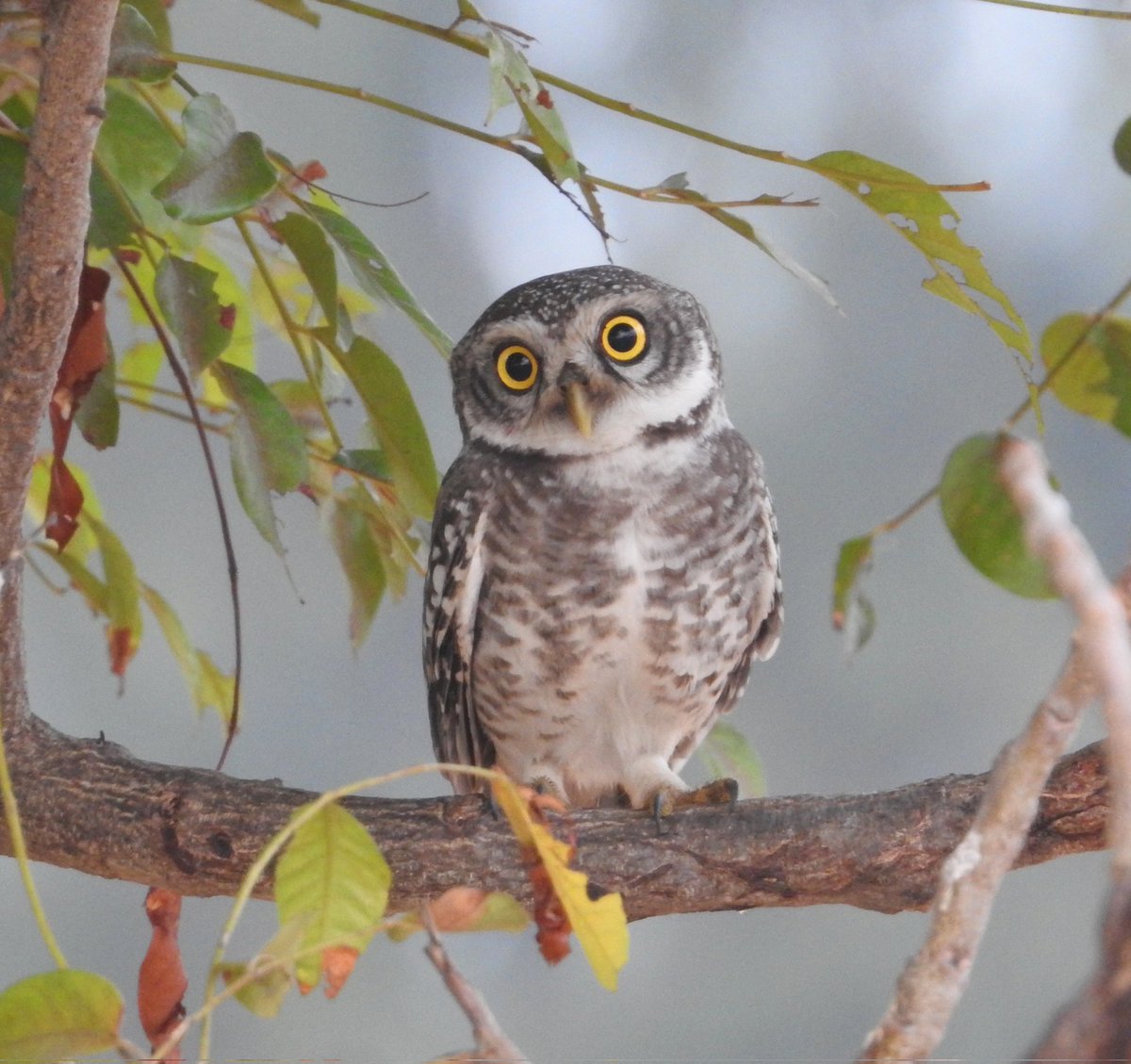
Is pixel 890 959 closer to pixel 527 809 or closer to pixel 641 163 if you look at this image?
pixel 641 163

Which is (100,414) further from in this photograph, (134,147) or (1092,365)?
(1092,365)

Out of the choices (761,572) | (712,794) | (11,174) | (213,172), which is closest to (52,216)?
(213,172)

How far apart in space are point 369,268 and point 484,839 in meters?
0.53

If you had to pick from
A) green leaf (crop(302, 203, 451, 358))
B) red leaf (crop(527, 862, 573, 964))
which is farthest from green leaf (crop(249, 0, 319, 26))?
red leaf (crop(527, 862, 573, 964))

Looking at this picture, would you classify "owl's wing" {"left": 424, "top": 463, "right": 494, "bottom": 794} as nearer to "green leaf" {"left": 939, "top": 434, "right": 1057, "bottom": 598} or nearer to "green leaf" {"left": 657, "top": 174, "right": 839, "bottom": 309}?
"green leaf" {"left": 657, "top": 174, "right": 839, "bottom": 309}

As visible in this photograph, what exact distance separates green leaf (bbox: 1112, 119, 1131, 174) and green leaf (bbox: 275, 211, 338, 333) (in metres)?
0.62

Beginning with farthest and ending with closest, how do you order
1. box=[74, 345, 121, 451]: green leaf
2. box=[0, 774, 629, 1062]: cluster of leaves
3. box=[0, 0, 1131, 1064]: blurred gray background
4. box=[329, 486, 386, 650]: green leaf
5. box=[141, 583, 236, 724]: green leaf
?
1. box=[0, 0, 1131, 1064]: blurred gray background
2. box=[141, 583, 236, 724]: green leaf
3. box=[329, 486, 386, 650]: green leaf
4. box=[74, 345, 121, 451]: green leaf
5. box=[0, 774, 629, 1062]: cluster of leaves

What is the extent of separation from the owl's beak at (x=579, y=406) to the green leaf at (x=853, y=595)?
40 centimetres

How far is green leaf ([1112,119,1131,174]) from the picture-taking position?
104 centimetres

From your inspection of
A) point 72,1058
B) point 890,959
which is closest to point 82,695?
point 890,959

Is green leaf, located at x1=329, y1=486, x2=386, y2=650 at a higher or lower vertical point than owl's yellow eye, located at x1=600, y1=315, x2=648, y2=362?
lower

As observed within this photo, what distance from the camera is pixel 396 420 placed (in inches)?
50.3

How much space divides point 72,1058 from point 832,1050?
2.57 meters

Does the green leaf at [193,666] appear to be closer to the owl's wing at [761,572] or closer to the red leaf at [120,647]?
the red leaf at [120,647]
